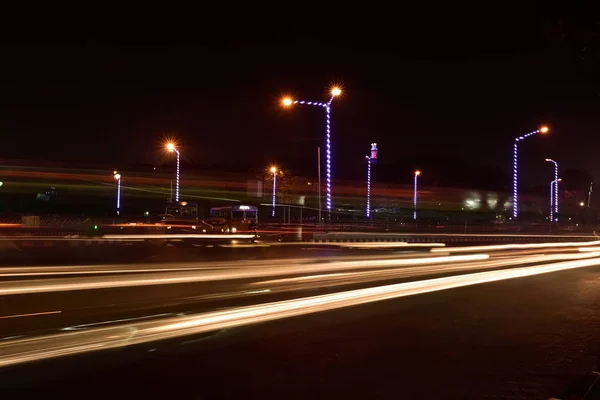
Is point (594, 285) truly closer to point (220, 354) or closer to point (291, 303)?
point (291, 303)

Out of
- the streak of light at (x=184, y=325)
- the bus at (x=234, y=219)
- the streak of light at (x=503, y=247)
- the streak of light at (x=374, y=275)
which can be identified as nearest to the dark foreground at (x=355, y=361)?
the streak of light at (x=184, y=325)

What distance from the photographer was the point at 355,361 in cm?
713

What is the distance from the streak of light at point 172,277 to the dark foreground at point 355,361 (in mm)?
4708

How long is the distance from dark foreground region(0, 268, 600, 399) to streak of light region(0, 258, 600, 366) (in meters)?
0.28

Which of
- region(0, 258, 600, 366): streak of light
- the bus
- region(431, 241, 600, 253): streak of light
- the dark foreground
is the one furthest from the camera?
the bus

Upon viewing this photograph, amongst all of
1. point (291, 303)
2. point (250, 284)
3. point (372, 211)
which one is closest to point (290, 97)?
point (250, 284)

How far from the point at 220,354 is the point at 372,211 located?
233 ft

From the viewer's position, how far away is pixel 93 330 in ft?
25.8

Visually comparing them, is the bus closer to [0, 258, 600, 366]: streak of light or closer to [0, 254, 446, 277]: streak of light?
[0, 254, 446, 277]: streak of light

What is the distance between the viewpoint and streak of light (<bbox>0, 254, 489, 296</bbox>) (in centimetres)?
1135

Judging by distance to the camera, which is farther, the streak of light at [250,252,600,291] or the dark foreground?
the streak of light at [250,252,600,291]

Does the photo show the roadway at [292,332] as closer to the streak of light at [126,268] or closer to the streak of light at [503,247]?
the streak of light at [126,268]

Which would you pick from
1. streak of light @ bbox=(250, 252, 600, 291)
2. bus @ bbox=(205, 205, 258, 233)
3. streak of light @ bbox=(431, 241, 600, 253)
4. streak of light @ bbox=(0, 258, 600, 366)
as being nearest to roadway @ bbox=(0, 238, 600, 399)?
streak of light @ bbox=(0, 258, 600, 366)

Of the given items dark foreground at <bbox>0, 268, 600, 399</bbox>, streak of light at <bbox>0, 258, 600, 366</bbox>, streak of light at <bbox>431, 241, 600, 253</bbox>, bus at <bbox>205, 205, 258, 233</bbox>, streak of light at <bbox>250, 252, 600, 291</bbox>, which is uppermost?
bus at <bbox>205, 205, 258, 233</bbox>
